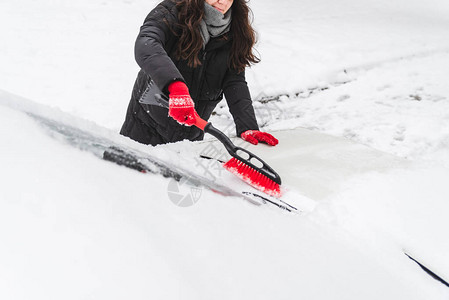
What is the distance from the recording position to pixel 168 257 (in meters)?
0.70

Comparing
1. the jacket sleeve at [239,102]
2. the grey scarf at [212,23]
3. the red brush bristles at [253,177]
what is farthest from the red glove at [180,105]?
the jacket sleeve at [239,102]

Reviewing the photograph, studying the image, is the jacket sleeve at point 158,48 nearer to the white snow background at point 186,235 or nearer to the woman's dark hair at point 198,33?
the woman's dark hair at point 198,33

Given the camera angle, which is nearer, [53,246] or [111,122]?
[53,246]

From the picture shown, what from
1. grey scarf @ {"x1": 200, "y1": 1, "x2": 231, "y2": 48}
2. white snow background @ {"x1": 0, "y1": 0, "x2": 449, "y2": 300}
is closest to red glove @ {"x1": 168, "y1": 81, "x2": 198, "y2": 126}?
white snow background @ {"x1": 0, "y1": 0, "x2": 449, "y2": 300}

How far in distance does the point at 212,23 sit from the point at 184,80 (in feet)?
0.91

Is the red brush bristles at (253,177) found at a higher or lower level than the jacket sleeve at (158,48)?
lower

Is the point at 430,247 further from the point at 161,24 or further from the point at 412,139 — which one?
the point at 412,139

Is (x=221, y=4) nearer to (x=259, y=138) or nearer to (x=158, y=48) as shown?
(x=158, y=48)

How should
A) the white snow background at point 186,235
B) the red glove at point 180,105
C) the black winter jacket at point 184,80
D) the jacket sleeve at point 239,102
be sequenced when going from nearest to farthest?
the white snow background at point 186,235 → the red glove at point 180,105 → the black winter jacket at point 184,80 → the jacket sleeve at point 239,102

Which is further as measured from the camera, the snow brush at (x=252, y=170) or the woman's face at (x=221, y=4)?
the woman's face at (x=221, y=4)

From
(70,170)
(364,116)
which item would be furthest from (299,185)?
(364,116)

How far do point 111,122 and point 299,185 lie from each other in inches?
88.1

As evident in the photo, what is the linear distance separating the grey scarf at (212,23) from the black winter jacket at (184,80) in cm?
4

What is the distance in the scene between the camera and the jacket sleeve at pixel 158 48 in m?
1.31
